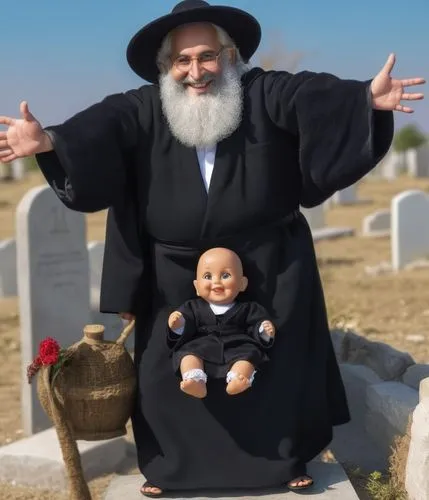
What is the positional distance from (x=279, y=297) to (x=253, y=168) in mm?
536

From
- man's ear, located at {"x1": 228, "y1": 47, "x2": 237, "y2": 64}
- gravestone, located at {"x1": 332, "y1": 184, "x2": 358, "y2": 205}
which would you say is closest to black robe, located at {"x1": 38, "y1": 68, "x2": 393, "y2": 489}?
man's ear, located at {"x1": 228, "y1": 47, "x2": 237, "y2": 64}

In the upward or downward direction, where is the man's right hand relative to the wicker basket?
upward

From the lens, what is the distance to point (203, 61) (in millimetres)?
3656

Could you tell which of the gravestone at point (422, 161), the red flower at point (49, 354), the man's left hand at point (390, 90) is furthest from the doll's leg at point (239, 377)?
the gravestone at point (422, 161)

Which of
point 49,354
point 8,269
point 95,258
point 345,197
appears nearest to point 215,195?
point 49,354

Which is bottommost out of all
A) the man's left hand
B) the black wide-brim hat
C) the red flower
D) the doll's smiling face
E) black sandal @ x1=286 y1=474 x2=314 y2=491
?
black sandal @ x1=286 y1=474 x2=314 y2=491

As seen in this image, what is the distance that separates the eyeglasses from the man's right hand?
24.1 inches

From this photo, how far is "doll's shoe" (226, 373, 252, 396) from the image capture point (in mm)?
3469

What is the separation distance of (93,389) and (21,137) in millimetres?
1049

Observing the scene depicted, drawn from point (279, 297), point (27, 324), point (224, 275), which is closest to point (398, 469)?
point (279, 297)

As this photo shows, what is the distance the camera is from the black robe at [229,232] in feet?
11.8

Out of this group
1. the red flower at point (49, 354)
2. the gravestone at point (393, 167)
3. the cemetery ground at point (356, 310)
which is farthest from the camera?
the gravestone at point (393, 167)

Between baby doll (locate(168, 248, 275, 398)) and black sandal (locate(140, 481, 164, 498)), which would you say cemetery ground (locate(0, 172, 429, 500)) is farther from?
baby doll (locate(168, 248, 275, 398))

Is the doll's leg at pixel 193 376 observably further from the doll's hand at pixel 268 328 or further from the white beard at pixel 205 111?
the white beard at pixel 205 111
